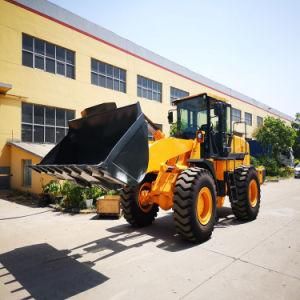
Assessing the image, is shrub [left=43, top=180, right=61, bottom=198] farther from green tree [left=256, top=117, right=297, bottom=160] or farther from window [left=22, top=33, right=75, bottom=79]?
green tree [left=256, top=117, right=297, bottom=160]

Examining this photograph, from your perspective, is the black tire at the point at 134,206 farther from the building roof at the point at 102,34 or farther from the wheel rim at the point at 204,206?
the building roof at the point at 102,34

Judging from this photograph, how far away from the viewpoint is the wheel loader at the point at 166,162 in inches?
183

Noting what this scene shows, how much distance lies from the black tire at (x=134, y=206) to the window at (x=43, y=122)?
10047 mm

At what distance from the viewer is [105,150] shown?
5434 millimetres

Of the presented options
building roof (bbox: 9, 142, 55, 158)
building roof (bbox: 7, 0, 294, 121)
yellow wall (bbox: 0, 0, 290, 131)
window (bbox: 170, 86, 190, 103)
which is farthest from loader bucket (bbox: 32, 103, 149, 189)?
window (bbox: 170, 86, 190, 103)

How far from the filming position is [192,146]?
664 centimetres

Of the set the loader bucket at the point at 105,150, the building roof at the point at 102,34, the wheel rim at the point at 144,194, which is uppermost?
the building roof at the point at 102,34

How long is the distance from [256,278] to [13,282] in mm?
3595

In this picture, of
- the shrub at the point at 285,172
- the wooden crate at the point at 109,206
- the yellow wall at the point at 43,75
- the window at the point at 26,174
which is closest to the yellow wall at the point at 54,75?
the yellow wall at the point at 43,75

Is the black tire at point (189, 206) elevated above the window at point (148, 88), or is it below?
below

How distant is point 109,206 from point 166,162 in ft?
9.51

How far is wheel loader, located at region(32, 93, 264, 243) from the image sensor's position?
465 cm

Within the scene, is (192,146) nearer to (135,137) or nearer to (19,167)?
(135,137)

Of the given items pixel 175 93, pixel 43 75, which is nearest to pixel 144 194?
pixel 43 75
